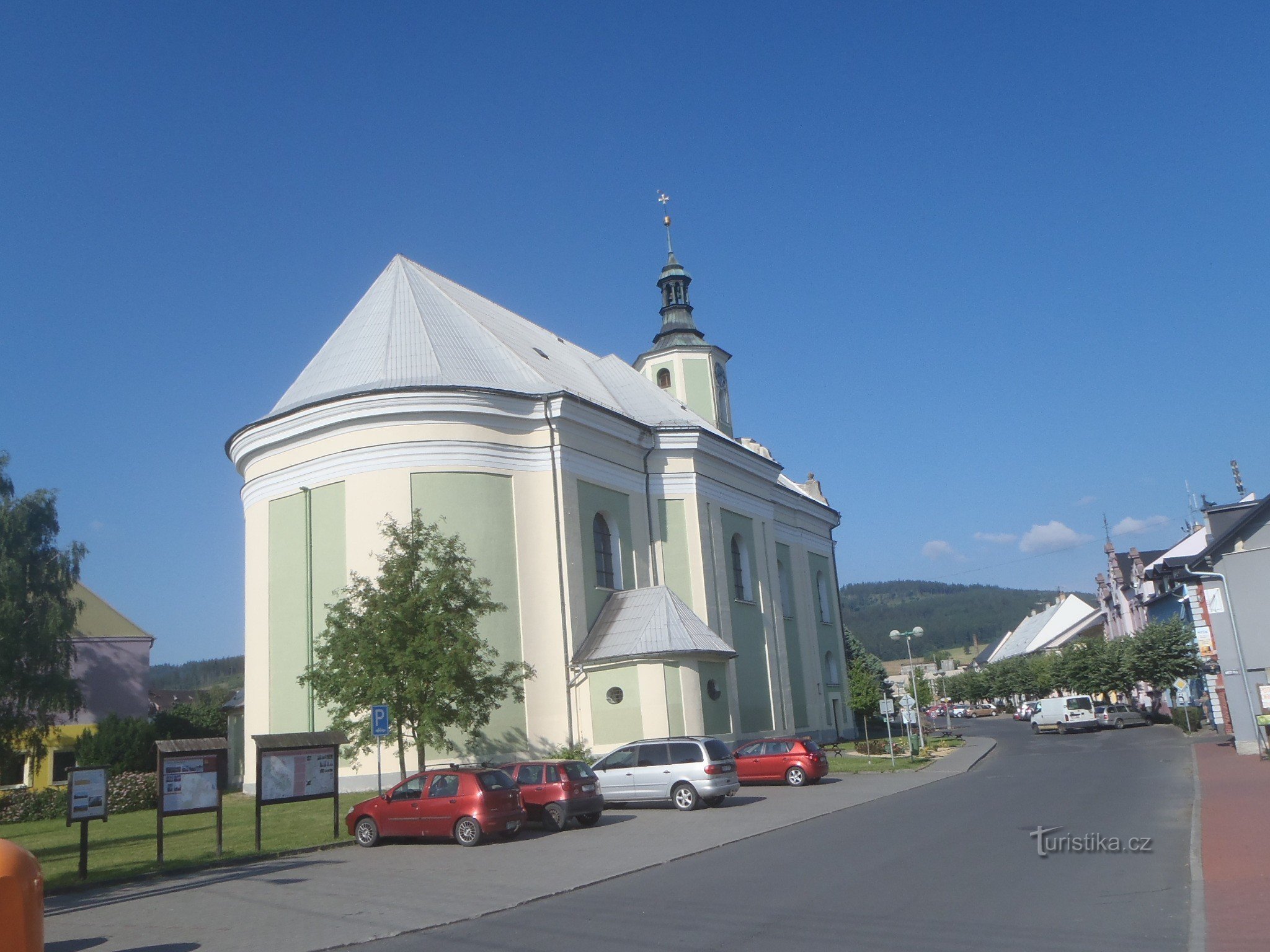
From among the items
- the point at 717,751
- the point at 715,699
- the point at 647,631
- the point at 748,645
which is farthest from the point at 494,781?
the point at 748,645

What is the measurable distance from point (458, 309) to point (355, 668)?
16784 mm

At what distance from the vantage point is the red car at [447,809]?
54.3 feet

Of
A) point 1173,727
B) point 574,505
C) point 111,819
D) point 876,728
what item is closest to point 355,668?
point 111,819

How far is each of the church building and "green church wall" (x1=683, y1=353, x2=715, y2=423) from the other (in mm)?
11404

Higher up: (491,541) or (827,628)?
(491,541)

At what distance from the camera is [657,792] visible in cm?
2184

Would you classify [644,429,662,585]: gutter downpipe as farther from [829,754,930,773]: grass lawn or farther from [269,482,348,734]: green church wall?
[269,482,348,734]: green church wall

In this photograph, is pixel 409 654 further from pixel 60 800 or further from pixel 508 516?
pixel 60 800

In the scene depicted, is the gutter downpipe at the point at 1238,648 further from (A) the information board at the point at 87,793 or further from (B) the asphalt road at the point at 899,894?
(A) the information board at the point at 87,793

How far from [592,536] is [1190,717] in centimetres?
2696

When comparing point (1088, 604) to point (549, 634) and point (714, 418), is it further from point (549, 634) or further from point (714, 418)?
point (549, 634)

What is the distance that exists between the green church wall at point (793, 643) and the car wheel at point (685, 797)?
19.4 m

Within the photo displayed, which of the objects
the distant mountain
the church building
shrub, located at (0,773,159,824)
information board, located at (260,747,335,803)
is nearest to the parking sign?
information board, located at (260,747,335,803)

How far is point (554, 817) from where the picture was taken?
18406 millimetres
